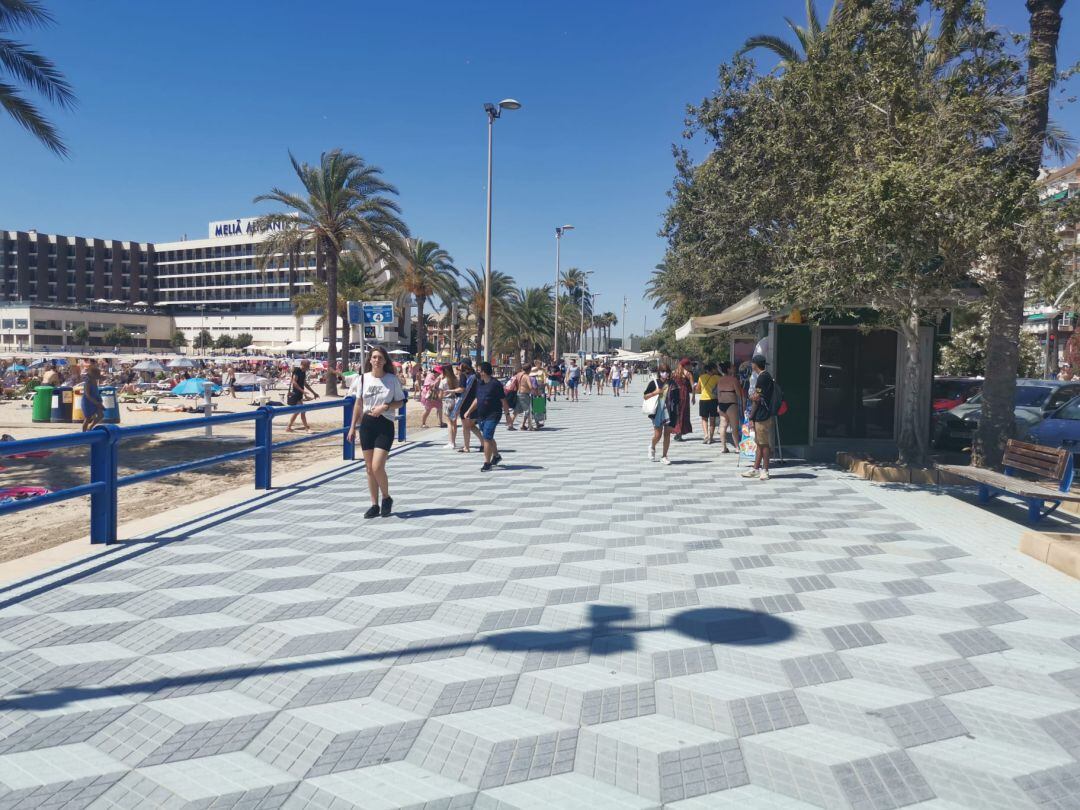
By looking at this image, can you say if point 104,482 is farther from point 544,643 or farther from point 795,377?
point 795,377

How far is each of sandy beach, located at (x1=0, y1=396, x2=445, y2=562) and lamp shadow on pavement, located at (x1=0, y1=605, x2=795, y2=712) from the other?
426 centimetres

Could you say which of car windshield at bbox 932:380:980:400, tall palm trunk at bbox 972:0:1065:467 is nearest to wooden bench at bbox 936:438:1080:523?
tall palm trunk at bbox 972:0:1065:467

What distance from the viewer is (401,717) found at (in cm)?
338

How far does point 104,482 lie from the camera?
20.1 feet

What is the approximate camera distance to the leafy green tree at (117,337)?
353 feet

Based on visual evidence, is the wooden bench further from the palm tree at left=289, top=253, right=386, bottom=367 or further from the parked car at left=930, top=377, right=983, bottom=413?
the palm tree at left=289, top=253, right=386, bottom=367

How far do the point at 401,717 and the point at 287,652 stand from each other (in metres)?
1.01

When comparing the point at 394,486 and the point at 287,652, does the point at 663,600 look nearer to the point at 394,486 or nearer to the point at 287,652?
the point at 287,652

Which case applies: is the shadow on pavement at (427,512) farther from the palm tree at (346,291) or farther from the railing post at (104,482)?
the palm tree at (346,291)

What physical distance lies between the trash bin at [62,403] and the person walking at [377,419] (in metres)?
17.3

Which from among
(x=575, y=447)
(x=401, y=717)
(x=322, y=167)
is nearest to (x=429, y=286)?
(x=322, y=167)

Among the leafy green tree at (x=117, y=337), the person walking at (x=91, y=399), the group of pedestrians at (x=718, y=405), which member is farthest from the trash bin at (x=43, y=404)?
the leafy green tree at (x=117, y=337)

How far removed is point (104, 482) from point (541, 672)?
4207 millimetres

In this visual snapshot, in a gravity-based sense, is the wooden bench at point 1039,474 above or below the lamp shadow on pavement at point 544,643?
above
